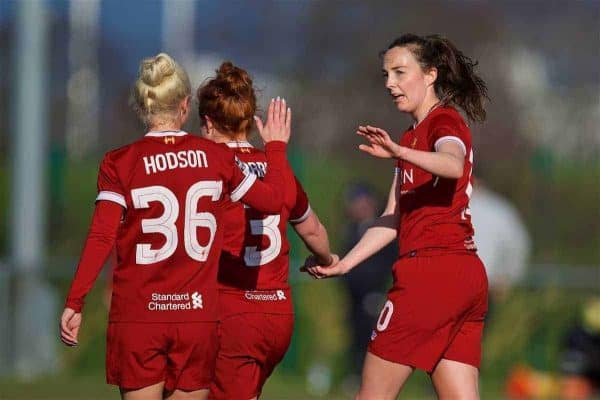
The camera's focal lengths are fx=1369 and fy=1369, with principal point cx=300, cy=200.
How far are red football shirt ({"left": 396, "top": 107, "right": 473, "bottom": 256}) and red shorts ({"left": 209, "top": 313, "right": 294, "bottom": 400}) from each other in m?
0.71

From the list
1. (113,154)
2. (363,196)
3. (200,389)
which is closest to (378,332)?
(200,389)

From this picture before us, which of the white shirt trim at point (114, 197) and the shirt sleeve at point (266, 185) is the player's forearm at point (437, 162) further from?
the white shirt trim at point (114, 197)

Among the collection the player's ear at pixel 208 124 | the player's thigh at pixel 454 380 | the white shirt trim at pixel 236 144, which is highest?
the player's ear at pixel 208 124

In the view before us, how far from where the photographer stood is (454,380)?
19.9 feet

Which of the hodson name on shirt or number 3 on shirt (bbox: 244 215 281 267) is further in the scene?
number 3 on shirt (bbox: 244 215 281 267)

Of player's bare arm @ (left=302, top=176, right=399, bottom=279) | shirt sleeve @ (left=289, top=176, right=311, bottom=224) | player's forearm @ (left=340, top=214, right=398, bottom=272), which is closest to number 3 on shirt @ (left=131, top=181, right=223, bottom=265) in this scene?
shirt sleeve @ (left=289, top=176, right=311, bottom=224)

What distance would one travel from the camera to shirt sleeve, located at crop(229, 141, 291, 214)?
5.73 m

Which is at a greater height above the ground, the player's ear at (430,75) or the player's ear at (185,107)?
the player's ear at (430,75)

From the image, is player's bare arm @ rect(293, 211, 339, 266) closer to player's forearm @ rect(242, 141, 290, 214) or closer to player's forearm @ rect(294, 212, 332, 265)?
player's forearm @ rect(294, 212, 332, 265)

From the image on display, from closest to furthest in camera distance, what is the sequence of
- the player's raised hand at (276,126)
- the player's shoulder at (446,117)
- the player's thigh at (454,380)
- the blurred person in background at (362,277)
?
the player's raised hand at (276,126)
the player's shoulder at (446,117)
the player's thigh at (454,380)
the blurred person in background at (362,277)

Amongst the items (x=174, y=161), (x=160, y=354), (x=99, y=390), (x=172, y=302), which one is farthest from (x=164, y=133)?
(x=99, y=390)

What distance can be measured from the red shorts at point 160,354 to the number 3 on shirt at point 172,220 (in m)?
0.29

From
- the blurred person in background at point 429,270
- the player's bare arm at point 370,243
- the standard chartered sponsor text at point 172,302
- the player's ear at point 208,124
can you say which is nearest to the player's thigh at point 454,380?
the blurred person in background at point 429,270

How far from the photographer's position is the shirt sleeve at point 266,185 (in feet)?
18.8
